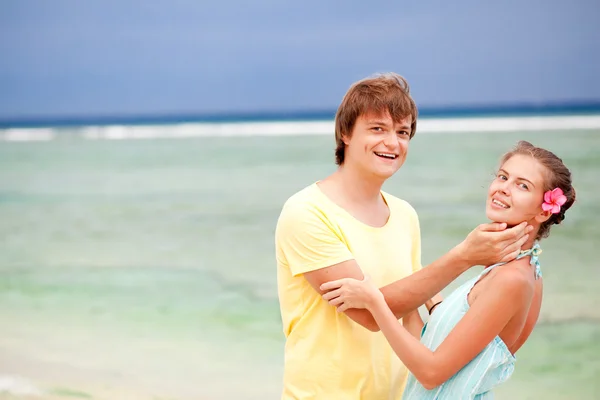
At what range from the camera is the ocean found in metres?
4.52

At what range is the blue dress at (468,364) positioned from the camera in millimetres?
2131

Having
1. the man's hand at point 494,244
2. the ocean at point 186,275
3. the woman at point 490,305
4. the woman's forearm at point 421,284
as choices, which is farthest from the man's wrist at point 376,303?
the ocean at point 186,275

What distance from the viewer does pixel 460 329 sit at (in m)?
2.10

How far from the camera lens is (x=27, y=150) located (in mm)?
19891

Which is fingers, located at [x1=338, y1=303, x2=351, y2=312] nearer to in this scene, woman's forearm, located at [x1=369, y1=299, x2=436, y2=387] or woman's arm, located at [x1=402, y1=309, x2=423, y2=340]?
woman's forearm, located at [x1=369, y1=299, x2=436, y2=387]

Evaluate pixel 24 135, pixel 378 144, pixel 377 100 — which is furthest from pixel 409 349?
pixel 24 135

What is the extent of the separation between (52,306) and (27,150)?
49.0 feet

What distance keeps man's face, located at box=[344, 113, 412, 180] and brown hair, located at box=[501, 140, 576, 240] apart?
31 centimetres

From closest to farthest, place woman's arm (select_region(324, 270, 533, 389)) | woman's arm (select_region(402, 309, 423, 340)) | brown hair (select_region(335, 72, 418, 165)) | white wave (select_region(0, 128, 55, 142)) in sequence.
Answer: woman's arm (select_region(324, 270, 533, 389)) → brown hair (select_region(335, 72, 418, 165)) → woman's arm (select_region(402, 309, 423, 340)) → white wave (select_region(0, 128, 55, 142))

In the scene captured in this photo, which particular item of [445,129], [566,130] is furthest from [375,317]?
[445,129]

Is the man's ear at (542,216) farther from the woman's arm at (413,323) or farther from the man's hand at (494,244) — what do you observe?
the woman's arm at (413,323)

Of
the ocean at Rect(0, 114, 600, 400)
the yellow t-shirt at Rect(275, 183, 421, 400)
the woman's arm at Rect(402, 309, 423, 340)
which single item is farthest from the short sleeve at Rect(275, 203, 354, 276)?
the ocean at Rect(0, 114, 600, 400)

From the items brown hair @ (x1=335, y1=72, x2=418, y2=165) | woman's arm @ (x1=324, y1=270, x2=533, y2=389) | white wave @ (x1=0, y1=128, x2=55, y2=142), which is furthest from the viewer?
white wave @ (x1=0, y1=128, x2=55, y2=142)

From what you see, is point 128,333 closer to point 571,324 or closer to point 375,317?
point 571,324
